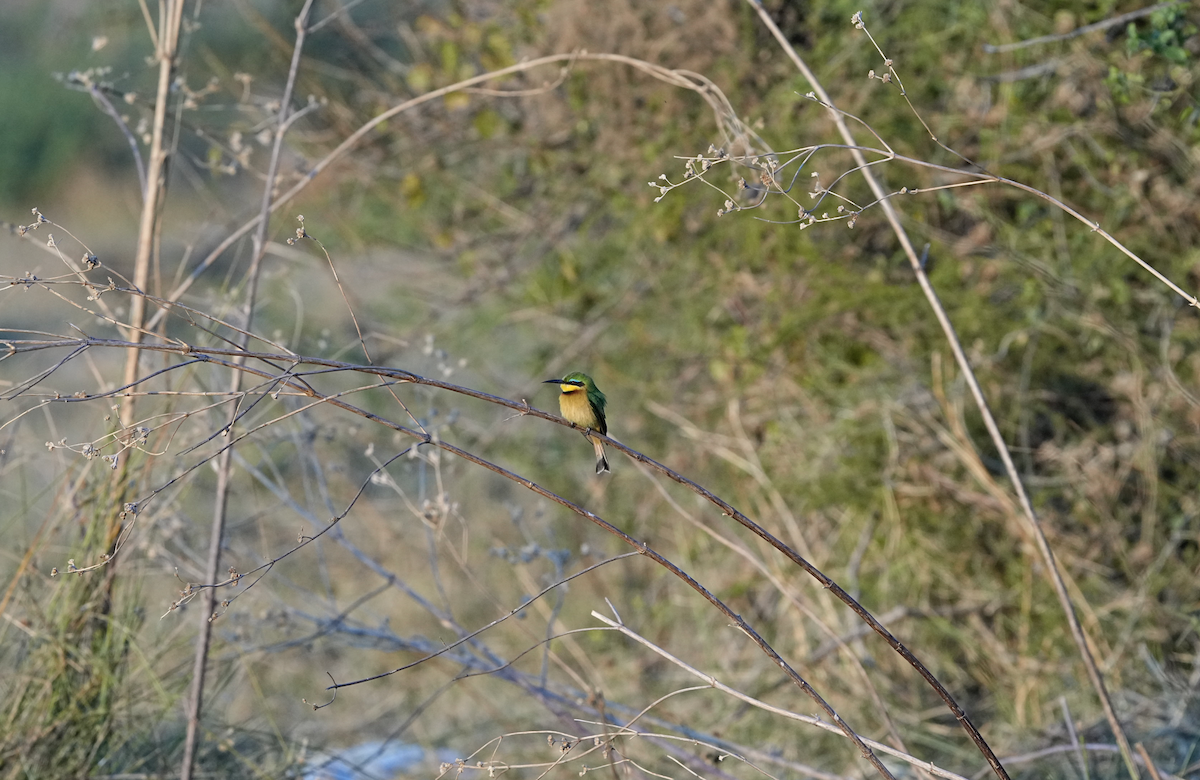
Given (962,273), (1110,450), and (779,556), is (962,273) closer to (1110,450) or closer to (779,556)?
(1110,450)

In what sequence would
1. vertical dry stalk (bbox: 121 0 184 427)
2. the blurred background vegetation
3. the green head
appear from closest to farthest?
1. vertical dry stalk (bbox: 121 0 184 427)
2. the blurred background vegetation
3. the green head

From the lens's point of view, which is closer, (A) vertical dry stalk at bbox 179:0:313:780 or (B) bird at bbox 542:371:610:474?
(A) vertical dry stalk at bbox 179:0:313:780

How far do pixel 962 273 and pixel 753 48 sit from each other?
133 cm

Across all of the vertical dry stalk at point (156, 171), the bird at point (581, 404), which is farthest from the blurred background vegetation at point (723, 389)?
the bird at point (581, 404)

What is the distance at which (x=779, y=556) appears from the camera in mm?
4516

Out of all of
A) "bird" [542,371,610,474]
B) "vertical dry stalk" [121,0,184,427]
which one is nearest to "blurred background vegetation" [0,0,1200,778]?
"vertical dry stalk" [121,0,184,427]

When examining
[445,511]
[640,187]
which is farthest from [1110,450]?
[445,511]

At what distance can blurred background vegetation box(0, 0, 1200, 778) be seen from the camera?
3143 millimetres

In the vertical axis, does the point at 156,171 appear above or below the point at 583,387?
above

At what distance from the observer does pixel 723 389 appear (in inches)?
198

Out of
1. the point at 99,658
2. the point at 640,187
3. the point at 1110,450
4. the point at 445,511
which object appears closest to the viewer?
the point at 445,511

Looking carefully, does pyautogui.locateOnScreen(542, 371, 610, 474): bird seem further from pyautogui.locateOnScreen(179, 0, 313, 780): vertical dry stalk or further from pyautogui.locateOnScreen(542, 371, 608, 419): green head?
pyautogui.locateOnScreen(179, 0, 313, 780): vertical dry stalk

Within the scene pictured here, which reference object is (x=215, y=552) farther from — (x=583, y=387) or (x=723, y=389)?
(x=723, y=389)

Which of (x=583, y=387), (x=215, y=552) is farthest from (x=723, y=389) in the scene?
(x=215, y=552)
